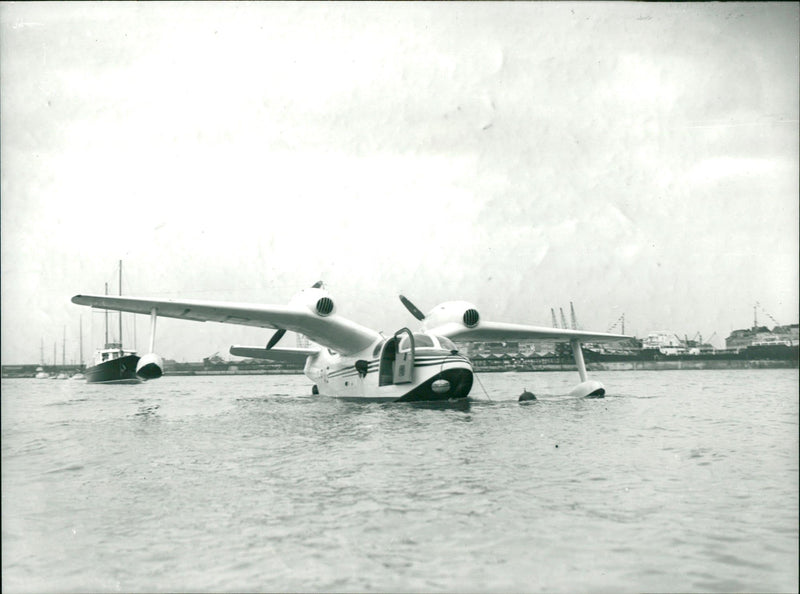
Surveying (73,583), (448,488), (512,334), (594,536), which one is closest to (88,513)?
(73,583)

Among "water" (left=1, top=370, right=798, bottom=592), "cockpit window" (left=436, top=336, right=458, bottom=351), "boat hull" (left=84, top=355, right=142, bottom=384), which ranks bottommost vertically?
"boat hull" (left=84, top=355, right=142, bottom=384)

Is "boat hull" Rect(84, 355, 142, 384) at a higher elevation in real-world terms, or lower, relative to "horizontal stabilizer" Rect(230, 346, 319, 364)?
lower

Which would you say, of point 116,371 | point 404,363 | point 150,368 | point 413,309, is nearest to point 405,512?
point 150,368

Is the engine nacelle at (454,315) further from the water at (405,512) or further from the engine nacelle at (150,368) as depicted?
the water at (405,512)

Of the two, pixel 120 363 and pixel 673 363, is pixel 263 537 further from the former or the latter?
pixel 673 363

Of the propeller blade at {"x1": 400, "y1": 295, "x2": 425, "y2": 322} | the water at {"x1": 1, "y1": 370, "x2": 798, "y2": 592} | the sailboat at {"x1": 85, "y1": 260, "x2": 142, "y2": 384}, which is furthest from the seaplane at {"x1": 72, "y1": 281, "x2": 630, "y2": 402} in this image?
the sailboat at {"x1": 85, "y1": 260, "x2": 142, "y2": 384}

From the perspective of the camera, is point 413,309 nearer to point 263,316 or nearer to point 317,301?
point 317,301

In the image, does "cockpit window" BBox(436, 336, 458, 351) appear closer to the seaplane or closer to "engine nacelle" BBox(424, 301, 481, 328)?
the seaplane
